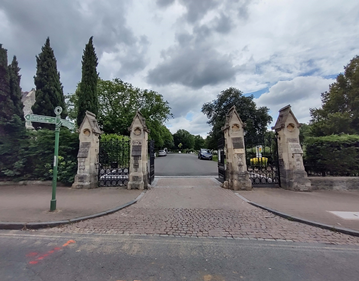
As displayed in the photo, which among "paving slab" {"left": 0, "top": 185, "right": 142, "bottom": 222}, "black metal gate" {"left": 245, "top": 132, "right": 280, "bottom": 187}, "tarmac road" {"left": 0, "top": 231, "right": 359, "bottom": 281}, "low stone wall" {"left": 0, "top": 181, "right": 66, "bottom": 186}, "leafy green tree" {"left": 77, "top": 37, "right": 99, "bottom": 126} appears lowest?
"tarmac road" {"left": 0, "top": 231, "right": 359, "bottom": 281}

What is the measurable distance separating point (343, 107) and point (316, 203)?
21755 mm

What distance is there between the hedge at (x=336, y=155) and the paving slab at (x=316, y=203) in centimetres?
109

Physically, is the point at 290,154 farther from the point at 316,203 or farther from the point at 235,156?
the point at 316,203

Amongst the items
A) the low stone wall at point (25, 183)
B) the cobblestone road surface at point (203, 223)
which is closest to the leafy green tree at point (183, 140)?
the low stone wall at point (25, 183)

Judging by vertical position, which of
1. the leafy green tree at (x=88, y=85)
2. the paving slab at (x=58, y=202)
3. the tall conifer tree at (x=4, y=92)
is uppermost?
the leafy green tree at (x=88, y=85)

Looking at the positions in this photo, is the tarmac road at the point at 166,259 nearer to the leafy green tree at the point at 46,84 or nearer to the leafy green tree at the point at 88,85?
the leafy green tree at the point at 46,84

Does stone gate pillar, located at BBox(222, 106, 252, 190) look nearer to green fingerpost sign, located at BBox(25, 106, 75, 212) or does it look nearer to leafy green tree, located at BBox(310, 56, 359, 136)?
green fingerpost sign, located at BBox(25, 106, 75, 212)

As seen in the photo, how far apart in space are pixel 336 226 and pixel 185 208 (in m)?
3.87

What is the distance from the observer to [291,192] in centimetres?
798

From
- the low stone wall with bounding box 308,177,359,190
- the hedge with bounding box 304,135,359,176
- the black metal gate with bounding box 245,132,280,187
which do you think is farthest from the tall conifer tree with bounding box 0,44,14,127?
the hedge with bounding box 304,135,359,176

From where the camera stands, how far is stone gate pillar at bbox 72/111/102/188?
8625mm

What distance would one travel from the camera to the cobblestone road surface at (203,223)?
410cm

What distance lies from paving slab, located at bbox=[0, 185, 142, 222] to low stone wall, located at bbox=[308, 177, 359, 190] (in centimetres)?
798

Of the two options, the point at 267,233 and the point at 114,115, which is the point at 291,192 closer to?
the point at 267,233
